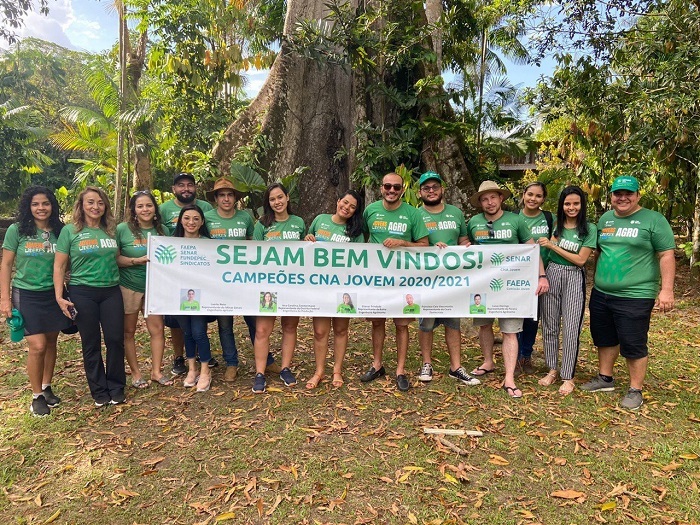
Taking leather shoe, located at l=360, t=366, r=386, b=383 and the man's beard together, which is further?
the man's beard

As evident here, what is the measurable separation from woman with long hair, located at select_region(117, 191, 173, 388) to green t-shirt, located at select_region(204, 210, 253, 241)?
0.46 metres

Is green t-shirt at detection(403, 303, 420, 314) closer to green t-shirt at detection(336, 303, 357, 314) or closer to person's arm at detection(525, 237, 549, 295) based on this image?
green t-shirt at detection(336, 303, 357, 314)

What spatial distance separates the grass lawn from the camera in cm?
314

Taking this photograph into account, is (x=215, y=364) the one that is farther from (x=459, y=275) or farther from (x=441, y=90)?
(x=441, y=90)

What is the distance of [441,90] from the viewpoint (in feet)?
29.7

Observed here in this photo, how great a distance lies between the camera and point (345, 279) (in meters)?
4.99

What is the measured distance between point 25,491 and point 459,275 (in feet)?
13.1

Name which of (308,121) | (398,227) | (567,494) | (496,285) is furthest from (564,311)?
(308,121)

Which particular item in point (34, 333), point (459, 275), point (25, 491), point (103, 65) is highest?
point (103, 65)

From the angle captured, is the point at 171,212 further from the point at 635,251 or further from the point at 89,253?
the point at 635,251

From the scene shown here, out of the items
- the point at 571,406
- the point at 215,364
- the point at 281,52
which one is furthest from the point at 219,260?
the point at 281,52

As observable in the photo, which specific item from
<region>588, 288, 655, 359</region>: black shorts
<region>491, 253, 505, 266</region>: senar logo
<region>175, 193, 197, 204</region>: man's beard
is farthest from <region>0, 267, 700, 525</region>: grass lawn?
<region>175, 193, 197, 204</region>: man's beard

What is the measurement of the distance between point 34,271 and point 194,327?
4.71ft

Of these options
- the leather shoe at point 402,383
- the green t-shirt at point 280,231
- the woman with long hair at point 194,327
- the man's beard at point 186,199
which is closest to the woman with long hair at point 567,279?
the leather shoe at point 402,383
